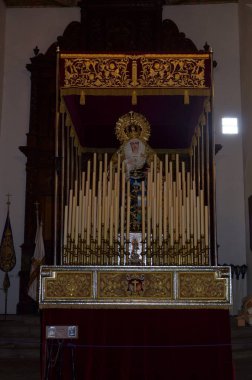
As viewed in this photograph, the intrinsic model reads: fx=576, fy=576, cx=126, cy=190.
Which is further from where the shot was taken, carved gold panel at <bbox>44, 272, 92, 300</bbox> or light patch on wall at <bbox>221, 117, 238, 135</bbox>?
light patch on wall at <bbox>221, 117, 238, 135</bbox>

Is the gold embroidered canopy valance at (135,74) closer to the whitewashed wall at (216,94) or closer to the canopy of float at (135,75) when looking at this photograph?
the canopy of float at (135,75)

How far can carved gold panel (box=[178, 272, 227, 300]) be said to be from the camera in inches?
237

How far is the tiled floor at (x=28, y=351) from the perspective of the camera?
744 centimetres

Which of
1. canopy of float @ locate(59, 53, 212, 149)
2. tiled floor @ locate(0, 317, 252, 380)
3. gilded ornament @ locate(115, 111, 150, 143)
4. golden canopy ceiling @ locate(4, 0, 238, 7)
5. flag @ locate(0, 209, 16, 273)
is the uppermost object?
golden canopy ceiling @ locate(4, 0, 238, 7)

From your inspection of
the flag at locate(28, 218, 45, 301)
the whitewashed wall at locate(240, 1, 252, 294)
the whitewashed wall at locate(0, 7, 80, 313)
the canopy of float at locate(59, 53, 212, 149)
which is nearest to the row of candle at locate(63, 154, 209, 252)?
the canopy of float at locate(59, 53, 212, 149)

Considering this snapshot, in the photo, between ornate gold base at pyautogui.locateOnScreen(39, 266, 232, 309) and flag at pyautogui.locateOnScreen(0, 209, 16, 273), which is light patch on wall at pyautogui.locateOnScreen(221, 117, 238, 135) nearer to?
flag at pyautogui.locateOnScreen(0, 209, 16, 273)

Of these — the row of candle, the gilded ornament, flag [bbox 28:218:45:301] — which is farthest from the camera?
flag [bbox 28:218:45:301]

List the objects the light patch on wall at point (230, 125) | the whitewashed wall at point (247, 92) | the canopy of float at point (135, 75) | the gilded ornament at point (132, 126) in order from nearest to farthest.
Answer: the canopy of float at point (135, 75)
the gilded ornament at point (132, 126)
the whitewashed wall at point (247, 92)
the light patch on wall at point (230, 125)

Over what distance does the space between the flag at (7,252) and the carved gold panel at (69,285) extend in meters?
5.53

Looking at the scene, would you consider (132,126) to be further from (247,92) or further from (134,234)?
(247,92)

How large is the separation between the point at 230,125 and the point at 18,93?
4.68 m

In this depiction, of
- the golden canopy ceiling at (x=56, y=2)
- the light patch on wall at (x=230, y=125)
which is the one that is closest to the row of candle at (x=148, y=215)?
the light patch on wall at (x=230, y=125)

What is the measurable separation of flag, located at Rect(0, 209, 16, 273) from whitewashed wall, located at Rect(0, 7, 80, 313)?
46cm

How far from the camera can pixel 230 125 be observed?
12414 millimetres
